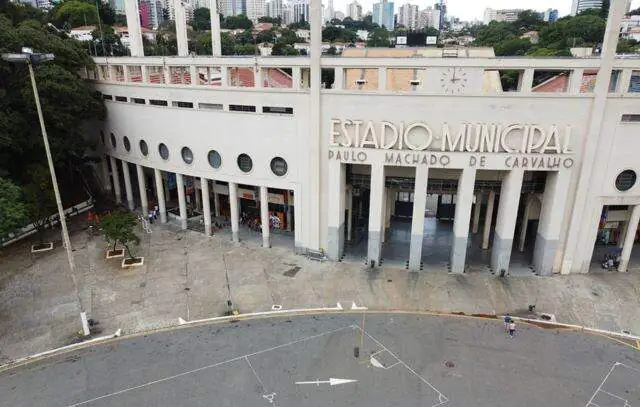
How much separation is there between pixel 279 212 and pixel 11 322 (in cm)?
2045

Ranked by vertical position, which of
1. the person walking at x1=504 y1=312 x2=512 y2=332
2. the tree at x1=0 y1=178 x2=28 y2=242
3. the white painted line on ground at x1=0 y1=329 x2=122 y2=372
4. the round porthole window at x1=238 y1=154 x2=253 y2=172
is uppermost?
the round porthole window at x1=238 y1=154 x2=253 y2=172

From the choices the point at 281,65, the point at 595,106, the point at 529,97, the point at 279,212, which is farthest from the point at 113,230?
the point at 595,106

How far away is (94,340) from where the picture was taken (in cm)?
2436

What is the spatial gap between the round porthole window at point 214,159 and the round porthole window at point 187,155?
207 cm

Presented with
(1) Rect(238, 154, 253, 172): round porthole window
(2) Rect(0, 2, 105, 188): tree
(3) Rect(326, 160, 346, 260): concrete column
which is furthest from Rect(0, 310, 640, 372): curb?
(2) Rect(0, 2, 105, 188): tree

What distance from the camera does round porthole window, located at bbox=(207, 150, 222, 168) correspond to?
3522cm

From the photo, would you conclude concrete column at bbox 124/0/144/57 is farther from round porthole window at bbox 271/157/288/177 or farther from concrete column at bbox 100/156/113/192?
round porthole window at bbox 271/157/288/177

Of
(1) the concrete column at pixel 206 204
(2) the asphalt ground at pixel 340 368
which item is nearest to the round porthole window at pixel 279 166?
(1) the concrete column at pixel 206 204

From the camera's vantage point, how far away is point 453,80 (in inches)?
1108

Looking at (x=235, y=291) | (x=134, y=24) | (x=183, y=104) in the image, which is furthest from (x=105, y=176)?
(x=235, y=291)

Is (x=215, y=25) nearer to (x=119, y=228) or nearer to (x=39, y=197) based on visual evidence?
(x=119, y=228)

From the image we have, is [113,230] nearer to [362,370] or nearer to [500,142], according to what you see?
[362,370]

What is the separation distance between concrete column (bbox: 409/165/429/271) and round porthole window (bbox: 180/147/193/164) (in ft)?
60.4

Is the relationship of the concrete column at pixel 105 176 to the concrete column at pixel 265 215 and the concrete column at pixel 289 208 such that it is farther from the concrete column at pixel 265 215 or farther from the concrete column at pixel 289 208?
the concrete column at pixel 265 215
